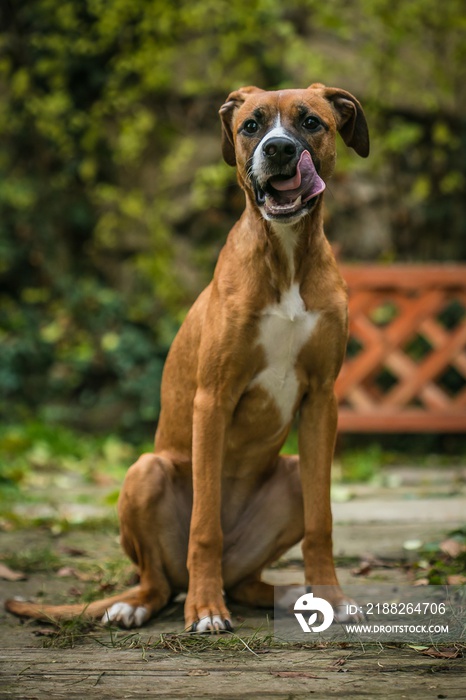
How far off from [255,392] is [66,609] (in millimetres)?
1017

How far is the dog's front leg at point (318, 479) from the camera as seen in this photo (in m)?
3.18

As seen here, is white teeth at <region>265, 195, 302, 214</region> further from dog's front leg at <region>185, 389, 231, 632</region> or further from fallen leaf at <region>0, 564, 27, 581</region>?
fallen leaf at <region>0, 564, 27, 581</region>

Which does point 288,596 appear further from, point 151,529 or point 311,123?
point 311,123

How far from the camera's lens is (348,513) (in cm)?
Answer: 520

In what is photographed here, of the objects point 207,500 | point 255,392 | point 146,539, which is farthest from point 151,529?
point 255,392

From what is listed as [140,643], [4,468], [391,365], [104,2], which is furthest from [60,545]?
[104,2]

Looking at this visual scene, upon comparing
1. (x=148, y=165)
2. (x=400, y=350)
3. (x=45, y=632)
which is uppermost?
(x=148, y=165)

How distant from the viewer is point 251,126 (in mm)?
3088

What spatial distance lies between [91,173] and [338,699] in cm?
718

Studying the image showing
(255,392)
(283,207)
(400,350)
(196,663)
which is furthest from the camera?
(400,350)

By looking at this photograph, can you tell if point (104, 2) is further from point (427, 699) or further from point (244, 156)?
point (427, 699)

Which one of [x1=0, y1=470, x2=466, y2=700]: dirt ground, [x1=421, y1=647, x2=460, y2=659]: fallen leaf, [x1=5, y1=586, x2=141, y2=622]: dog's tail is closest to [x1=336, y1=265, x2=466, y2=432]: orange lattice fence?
[x1=0, y1=470, x2=466, y2=700]: dirt ground

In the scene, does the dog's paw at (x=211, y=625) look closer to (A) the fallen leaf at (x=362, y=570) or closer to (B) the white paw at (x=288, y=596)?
(B) the white paw at (x=288, y=596)

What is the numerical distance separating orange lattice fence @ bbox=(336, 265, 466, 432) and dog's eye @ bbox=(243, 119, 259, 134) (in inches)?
166
